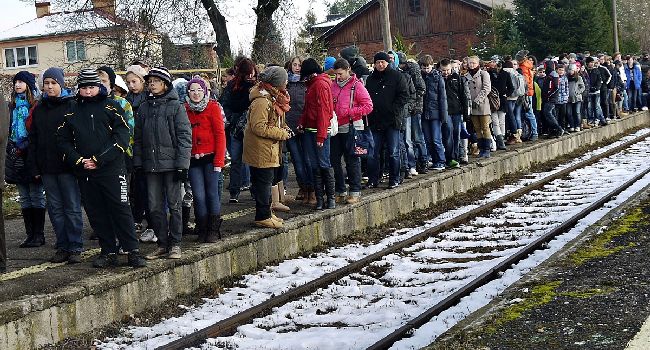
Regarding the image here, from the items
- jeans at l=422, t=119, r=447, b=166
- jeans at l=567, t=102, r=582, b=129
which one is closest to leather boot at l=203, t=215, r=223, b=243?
jeans at l=422, t=119, r=447, b=166

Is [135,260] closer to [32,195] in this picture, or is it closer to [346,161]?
[32,195]

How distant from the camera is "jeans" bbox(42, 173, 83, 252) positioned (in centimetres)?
952

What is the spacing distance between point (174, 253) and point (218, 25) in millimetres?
24737

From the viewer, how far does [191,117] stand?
34.0 feet

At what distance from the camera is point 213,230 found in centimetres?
1061

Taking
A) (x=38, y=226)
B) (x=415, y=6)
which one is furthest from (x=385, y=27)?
(x=415, y=6)

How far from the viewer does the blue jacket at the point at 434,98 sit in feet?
53.5

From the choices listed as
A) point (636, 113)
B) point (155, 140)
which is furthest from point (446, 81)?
point (636, 113)

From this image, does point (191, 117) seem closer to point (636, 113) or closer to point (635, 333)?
point (635, 333)

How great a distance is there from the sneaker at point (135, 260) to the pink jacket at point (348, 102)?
14.4 feet

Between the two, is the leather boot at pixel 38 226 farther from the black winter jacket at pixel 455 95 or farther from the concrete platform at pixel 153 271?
the black winter jacket at pixel 455 95

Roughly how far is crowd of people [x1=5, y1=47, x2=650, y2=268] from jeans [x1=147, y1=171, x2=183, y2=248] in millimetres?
12

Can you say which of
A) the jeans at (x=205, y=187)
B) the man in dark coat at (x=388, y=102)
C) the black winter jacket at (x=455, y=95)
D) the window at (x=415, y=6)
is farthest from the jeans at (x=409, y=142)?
the window at (x=415, y=6)

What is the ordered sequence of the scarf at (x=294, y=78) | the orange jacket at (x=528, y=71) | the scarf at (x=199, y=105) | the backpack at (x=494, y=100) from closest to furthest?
the scarf at (x=199, y=105) < the scarf at (x=294, y=78) < the backpack at (x=494, y=100) < the orange jacket at (x=528, y=71)
